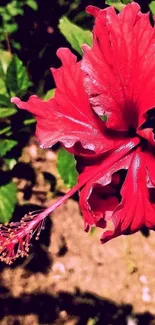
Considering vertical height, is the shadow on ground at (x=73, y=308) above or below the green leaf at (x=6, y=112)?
below

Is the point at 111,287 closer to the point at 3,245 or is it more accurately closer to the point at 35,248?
the point at 35,248

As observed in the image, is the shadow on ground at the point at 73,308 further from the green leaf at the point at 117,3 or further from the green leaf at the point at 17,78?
the green leaf at the point at 117,3

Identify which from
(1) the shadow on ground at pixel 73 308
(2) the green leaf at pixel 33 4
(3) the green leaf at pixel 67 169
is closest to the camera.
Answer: (3) the green leaf at pixel 67 169

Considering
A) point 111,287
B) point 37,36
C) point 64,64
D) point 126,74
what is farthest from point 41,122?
point 111,287

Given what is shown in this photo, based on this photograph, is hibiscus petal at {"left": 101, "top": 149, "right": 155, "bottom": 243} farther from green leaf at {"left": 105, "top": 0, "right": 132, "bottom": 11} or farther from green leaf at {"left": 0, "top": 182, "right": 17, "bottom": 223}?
green leaf at {"left": 0, "top": 182, "right": 17, "bottom": 223}

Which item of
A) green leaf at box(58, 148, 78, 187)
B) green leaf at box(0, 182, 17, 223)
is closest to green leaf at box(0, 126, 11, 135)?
green leaf at box(0, 182, 17, 223)

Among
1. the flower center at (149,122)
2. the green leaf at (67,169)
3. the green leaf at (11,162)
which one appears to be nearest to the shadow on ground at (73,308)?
the green leaf at (11,162)
